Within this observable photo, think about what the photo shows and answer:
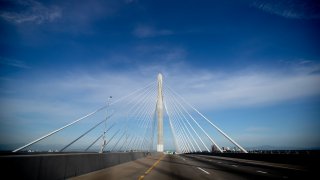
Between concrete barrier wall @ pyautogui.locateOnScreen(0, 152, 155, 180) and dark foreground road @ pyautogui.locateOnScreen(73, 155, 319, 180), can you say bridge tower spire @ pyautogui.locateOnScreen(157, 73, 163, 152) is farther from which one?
concrete barrier wall @ pyautogui.locateOnScreen(0, 152, 155, 180)

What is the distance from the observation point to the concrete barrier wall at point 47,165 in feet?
25.3

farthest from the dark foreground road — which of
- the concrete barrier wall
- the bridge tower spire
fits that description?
the bridge tower spire

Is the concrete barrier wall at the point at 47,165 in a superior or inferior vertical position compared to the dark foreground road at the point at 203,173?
superior

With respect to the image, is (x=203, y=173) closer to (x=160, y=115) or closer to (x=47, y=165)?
(x=47, y=165)

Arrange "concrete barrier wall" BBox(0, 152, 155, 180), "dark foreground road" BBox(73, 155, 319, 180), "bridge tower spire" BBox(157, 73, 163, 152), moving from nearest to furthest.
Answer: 1. "concrete barrier wall" BBox(0, 152, 155, 180)
2. "dark foreground road" BBox(73, 155, 319, 180)
3. "bridge tower spire" BBox(157, 73, 163, 152)

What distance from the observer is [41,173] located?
923cm

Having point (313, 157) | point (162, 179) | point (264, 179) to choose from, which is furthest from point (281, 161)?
point (162, 179)

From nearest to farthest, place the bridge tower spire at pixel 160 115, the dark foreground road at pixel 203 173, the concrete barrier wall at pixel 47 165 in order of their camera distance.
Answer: the concrete barrier wall at pixel 47 165 < the dark foreground road at pixel 203 173 < the bridge tower spire at pixel 160 115

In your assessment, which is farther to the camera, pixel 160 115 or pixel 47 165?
pixel 160 115

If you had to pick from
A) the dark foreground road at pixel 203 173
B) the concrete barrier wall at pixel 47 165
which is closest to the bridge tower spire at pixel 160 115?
the dark foreground road at pixel 203 173

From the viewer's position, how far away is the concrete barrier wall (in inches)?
304

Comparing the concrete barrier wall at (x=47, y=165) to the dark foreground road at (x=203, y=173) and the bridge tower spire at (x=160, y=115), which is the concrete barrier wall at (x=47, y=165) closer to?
the dark foreground road at (x=203, y=173)

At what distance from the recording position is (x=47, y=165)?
975 centimetres

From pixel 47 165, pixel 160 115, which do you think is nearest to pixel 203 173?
pixel 47 165
